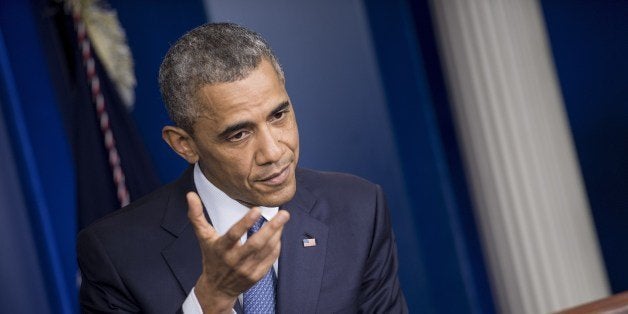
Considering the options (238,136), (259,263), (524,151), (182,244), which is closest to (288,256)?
(182,244)

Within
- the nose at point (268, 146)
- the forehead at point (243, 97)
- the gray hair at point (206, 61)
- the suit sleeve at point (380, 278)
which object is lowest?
the suit sleeve at point (380, 278)

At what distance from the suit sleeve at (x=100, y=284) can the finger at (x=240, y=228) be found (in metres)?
0.65

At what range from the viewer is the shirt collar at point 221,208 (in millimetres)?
2383

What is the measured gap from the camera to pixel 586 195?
4172 millimetres

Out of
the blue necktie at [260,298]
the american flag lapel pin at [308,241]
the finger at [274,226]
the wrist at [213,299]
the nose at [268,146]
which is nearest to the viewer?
the finger at [274,226]

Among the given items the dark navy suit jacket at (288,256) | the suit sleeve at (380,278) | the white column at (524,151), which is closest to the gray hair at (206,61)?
the dark navy suit jacket at (288,256)

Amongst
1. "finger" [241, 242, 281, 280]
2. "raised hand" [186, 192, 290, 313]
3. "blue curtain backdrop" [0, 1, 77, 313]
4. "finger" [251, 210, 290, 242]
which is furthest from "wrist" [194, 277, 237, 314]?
"blue curtain backdrop" [0, 1, 77, 313]

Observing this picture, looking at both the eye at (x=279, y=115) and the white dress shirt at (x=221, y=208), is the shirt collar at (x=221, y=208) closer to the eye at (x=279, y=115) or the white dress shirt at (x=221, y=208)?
the white dress shirt at (x=221, y=208)

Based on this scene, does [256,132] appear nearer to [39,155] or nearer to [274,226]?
[274,226]

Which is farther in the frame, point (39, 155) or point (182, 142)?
point (39, 155)

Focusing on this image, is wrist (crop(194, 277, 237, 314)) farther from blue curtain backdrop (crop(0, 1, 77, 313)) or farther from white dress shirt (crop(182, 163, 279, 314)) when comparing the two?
blue curtain backdrop (crop(0, 1, 77, 313))

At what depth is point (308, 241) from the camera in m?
2.45

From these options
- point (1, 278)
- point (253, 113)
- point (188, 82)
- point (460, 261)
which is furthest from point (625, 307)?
point (460, 261)

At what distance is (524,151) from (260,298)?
2.03 metres
